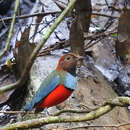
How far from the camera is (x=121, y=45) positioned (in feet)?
16.2

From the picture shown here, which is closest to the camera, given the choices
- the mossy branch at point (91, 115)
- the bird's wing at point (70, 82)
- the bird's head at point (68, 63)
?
the mossy branch at point (91, 115)

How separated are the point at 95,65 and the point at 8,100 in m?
1.39

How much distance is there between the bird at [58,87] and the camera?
3217 mm

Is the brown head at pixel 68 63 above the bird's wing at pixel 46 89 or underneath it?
above

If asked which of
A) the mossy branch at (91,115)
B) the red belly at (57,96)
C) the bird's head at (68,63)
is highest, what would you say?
the bird's head at (68,63)

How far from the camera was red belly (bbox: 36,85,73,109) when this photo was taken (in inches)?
126

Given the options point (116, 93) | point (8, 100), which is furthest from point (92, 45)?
point (8, 100)

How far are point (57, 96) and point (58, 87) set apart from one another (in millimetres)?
79

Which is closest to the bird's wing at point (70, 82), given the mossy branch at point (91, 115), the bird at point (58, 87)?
the bird at point (58, 87)

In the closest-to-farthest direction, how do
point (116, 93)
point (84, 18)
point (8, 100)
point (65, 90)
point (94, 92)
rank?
point (65, 90), point (8, 100), point (94, 92), point (116, 93), point (84, 18)

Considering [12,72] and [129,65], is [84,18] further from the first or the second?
[12,72]

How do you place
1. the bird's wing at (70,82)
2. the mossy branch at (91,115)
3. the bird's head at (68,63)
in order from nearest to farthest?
1. the mossy branch at (91,115)
2. the bird's wing at (70,82)
3. the bird's head at (68,63)

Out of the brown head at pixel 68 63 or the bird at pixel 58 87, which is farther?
the brown head at pixel 68 63

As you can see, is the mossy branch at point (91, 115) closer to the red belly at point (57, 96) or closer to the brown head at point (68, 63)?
the red belly at point (57, 96)
